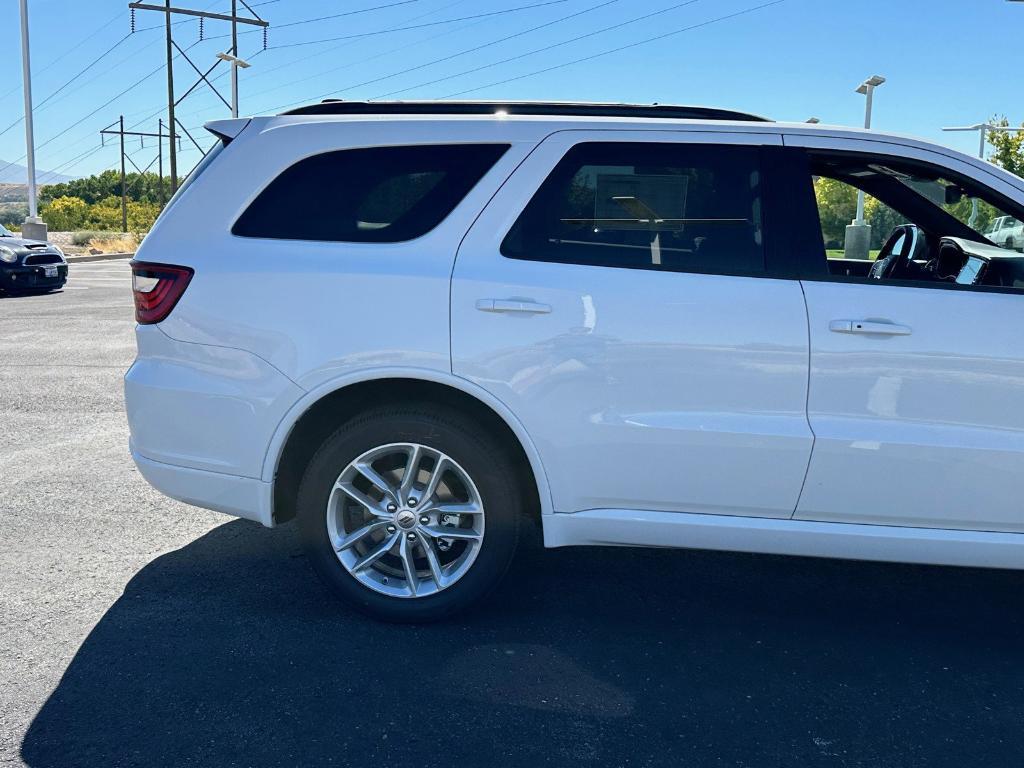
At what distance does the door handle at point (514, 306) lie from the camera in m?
3.34

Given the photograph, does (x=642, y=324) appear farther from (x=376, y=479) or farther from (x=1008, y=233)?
(x=1008, y=233)

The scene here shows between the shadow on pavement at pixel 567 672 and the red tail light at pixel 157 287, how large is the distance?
117 centimetres

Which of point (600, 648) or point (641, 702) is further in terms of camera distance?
point (600, 648)

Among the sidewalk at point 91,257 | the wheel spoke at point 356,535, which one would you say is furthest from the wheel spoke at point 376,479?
the sidewalk at point 91,257

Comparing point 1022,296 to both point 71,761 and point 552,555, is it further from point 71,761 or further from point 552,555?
point 71,761

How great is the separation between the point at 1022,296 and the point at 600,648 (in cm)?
195

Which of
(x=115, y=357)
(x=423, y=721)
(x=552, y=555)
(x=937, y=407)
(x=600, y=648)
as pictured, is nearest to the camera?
(x=423, y=721)

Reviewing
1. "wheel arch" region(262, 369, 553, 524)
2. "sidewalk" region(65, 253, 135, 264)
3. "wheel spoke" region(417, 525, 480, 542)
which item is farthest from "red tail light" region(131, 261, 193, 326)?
"sidewalk" region(65, 253, 135, 264)

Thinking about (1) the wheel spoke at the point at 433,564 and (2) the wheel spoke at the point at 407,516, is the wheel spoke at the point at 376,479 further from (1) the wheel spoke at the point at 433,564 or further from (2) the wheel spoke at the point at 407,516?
(1) the wheel spoke at the point at 433,564

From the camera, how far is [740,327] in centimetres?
329

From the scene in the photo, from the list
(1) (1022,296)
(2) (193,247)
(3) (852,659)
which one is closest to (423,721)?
(3) (852,659)

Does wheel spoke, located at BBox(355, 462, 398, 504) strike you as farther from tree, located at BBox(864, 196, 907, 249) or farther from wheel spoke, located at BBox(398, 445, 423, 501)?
tree, located at BBox(864, 196, 907, 249)

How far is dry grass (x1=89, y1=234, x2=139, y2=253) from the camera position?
3812 cm

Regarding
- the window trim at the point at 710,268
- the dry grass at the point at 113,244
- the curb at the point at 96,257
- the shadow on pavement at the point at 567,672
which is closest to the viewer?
the shadow on pavement at the point at 567,672
